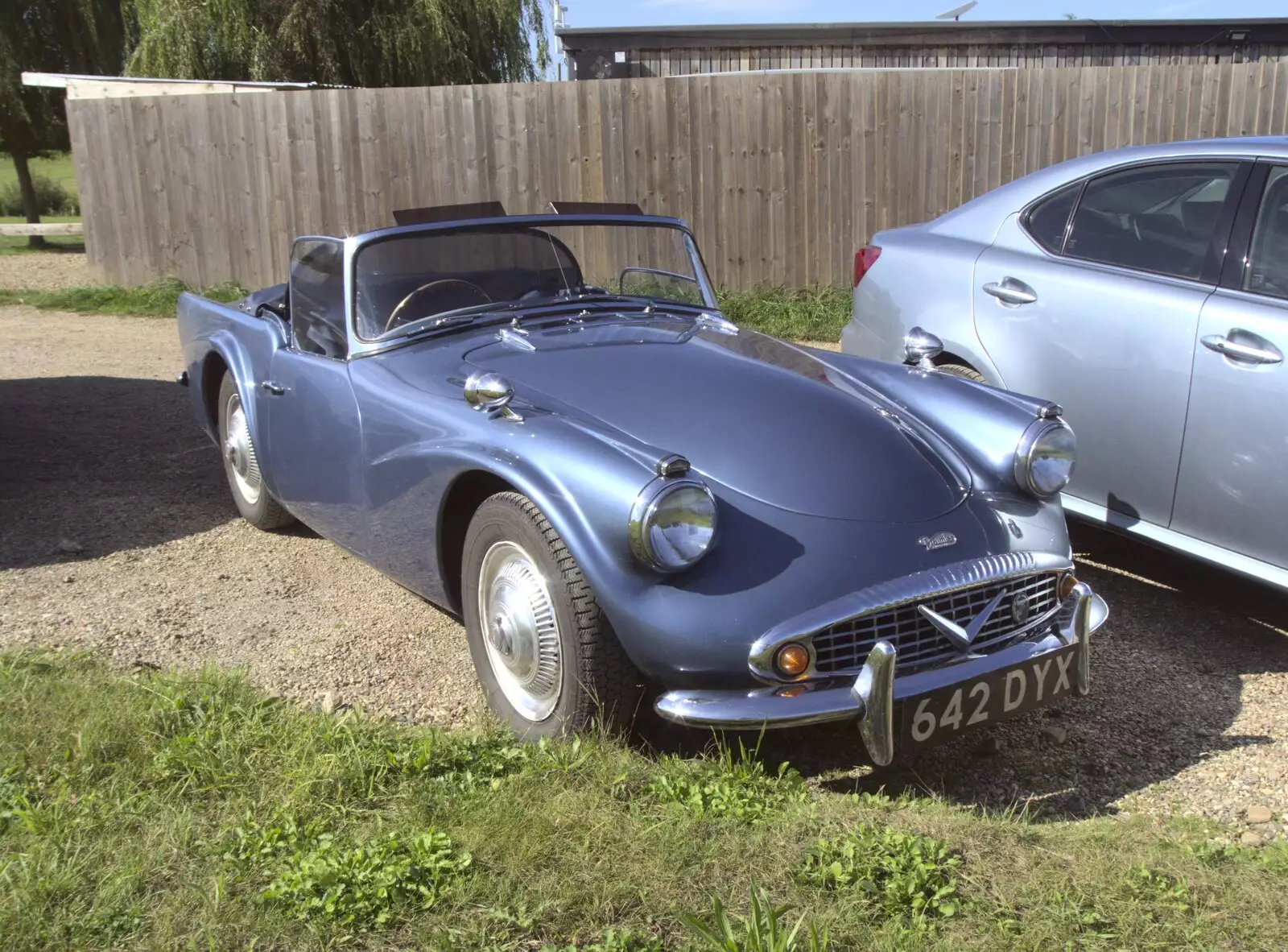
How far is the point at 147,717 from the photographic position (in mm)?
3156

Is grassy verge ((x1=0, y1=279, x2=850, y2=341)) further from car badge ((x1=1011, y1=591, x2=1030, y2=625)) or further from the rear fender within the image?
car badge ((x1=1011, y1=591, x2=1030, y2=625))

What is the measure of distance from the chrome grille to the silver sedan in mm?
1071

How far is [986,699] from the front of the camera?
292cm

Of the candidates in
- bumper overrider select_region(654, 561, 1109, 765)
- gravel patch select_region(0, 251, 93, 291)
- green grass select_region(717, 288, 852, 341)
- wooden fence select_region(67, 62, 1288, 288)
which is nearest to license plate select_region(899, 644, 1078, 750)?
bumper overrider select_region(654, 561, 1109, 765)

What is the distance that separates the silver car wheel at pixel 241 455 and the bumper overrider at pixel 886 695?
2926mm

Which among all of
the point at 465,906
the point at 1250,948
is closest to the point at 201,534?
the point at 465,906

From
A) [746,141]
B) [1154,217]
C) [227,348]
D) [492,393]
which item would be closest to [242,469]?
[227,348]

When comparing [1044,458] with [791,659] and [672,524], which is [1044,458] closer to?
[791,659]

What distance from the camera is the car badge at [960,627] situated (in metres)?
2.94

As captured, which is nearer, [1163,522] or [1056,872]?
[1056,872]

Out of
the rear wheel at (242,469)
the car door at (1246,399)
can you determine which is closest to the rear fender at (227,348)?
the rear wheel at (242,469)

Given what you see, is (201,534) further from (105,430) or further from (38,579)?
(105,430)

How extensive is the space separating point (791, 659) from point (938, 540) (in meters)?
0.57

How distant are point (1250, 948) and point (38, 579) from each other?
409 cm
